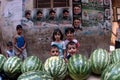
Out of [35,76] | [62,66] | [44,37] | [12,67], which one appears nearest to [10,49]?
[44,37]

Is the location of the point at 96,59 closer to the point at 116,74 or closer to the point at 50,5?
the point at 116,74

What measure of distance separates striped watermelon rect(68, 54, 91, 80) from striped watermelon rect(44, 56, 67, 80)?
2.8 inches

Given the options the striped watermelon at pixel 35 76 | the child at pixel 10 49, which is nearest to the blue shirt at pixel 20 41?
the child at pixel 10 49

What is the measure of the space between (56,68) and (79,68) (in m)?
0.23

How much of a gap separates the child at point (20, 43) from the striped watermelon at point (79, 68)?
144 inches

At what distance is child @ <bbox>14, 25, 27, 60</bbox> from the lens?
22.3 feet

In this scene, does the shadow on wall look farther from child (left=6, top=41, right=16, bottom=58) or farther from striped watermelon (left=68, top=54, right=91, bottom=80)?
striped watermelon (left=68, top=54, right=91, bottom=80)

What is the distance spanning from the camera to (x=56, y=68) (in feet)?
10.2

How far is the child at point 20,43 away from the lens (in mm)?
6797

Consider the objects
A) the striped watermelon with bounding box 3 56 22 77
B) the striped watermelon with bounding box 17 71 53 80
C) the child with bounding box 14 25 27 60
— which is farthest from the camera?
the child with bounding box 14 25 27 60

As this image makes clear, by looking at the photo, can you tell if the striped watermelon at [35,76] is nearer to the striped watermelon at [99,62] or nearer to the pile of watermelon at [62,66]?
the pile of watermelon at [62,66]

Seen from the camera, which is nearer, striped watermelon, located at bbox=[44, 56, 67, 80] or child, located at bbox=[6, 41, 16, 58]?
striped watermelon, located at bbox=[44, 56, 67, 80]

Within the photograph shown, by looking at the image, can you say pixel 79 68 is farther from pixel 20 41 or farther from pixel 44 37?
pixel 44 37

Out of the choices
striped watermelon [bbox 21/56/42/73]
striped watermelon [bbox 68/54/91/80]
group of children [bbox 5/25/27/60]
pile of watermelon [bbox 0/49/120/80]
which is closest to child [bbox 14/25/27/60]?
group of children [bbox 5/25/27/60]
